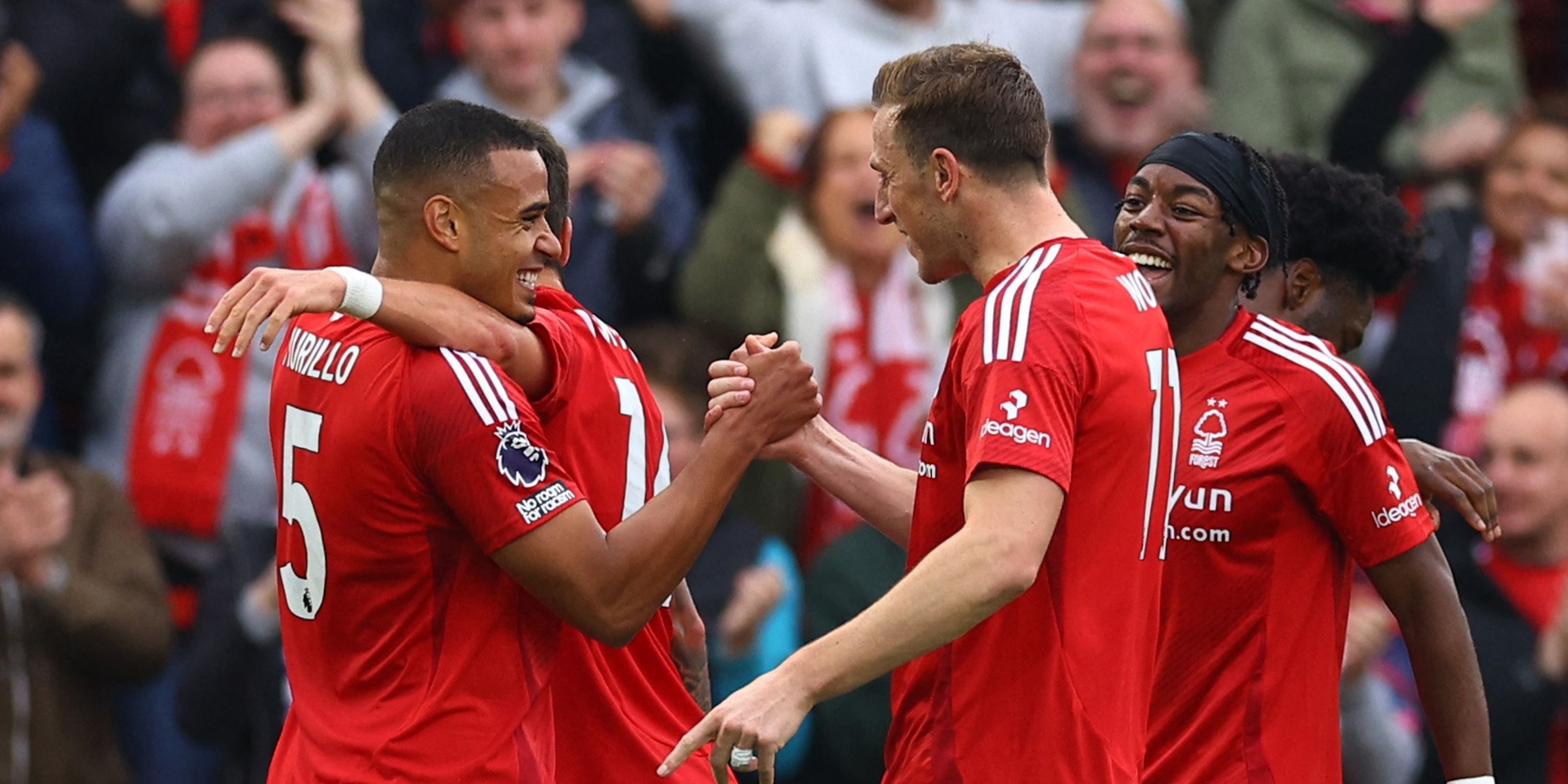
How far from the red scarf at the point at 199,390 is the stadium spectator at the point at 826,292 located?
4.91 ft

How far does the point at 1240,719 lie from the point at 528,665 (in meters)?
1.51

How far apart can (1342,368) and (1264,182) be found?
1.46ft

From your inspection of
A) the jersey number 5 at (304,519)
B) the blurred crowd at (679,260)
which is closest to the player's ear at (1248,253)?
the jersey number 5 at (304,519)

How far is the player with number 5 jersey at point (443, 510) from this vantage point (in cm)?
418

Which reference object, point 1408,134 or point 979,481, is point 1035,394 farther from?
point 1408,134

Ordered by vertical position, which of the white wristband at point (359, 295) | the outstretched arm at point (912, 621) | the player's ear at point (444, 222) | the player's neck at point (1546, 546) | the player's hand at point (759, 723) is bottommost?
the player's neck at point (1546, 546)

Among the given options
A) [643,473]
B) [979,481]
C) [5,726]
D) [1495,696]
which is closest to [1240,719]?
[979,481]

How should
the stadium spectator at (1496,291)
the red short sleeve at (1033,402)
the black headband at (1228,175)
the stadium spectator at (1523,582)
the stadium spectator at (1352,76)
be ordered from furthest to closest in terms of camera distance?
the stadium spectator at (1352,76) < the stadium spectator at (1496,291) < the stadium spectator at (1523,582) < the black headband at (1228,175) < the red short sleeve at (1033,402)

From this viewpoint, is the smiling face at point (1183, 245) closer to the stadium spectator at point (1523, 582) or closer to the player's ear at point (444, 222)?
the player's ear at point (444, 222)

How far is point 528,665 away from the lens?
4375mm

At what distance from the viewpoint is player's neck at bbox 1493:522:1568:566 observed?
8.23 meters

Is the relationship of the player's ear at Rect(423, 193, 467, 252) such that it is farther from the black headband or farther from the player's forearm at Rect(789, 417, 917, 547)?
the black headband

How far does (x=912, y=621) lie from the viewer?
3711 mm

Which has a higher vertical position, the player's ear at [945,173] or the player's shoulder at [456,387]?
the player's ear at [945,173]
